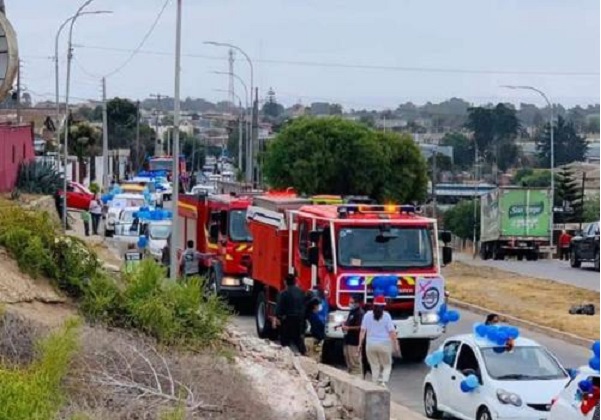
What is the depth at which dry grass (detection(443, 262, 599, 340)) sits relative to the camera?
29.2 m

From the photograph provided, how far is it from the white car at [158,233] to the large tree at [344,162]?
1719cm

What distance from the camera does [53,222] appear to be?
15898 mm

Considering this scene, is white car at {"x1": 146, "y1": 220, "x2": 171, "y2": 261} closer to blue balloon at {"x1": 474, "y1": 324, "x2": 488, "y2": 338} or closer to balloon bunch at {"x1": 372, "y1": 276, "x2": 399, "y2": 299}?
balloon bunch at {"x1": 372, "y1": 276, "x2": 399, "y2": 299}

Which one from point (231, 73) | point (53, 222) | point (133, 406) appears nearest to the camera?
point (133, 406)

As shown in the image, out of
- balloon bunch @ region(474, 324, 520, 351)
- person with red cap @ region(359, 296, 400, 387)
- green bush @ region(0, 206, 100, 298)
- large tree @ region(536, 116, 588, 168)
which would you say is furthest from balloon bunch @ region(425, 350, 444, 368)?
large tree @ region(536, 116, 588, 168)

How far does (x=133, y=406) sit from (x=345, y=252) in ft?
34.4

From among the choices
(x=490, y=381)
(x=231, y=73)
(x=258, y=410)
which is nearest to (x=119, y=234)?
(x=231, y=73)

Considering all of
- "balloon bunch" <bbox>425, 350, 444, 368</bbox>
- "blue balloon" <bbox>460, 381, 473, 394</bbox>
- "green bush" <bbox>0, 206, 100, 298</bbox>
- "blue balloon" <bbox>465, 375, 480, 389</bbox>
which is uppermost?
"green bush" <bbox>0, 206, 100, 298</bbox>

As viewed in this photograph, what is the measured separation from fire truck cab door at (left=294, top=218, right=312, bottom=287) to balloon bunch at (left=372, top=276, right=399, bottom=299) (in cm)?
154

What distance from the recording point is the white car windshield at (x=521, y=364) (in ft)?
56.3

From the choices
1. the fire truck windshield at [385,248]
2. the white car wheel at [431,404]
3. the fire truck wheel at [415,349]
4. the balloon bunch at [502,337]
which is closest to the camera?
the balloon bunch at [502,337]

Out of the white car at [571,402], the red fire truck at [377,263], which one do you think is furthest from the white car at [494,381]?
the red fire truck at [377,263]

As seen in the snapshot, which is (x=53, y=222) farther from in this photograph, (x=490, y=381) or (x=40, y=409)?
(x=40, y=409)

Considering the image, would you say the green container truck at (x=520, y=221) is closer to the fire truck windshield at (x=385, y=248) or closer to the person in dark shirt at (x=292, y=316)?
the fire truck windshield at (x=385, y=248)
